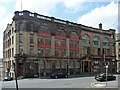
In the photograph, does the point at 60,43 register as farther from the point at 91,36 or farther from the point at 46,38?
the point at 91,36

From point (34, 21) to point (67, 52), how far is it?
1454 cm

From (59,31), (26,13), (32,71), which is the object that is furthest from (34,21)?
(32,71)

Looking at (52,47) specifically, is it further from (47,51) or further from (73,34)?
(73,34)

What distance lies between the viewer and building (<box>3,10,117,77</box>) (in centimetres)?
4028

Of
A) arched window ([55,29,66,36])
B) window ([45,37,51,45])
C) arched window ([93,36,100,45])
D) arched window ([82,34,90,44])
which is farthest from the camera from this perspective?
arched window ([93,36,100,45])

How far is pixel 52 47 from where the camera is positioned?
148 ft

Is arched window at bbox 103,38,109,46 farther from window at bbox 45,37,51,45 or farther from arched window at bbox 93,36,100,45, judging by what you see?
window at bbox 45,37,51,45

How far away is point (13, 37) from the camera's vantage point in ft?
138

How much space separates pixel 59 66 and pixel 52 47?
6227mm

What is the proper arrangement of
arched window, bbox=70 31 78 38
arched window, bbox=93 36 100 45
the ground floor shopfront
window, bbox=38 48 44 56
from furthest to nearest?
arched window, bbox=93 36 100 45 → arched window, bbox=70 31 78 38 → window, bbox=38 48 44 56 → the ground floor shopfront

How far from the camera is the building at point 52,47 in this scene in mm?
40281

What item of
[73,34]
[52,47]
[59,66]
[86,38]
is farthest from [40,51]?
[86,38]

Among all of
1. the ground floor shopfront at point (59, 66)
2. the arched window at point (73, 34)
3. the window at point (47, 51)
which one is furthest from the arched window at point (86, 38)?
the window at point (47, 51)

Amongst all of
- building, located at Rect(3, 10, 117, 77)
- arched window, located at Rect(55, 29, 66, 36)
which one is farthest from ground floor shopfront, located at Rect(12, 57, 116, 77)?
arched window, located at Rect(55, 29, 66, 36)
